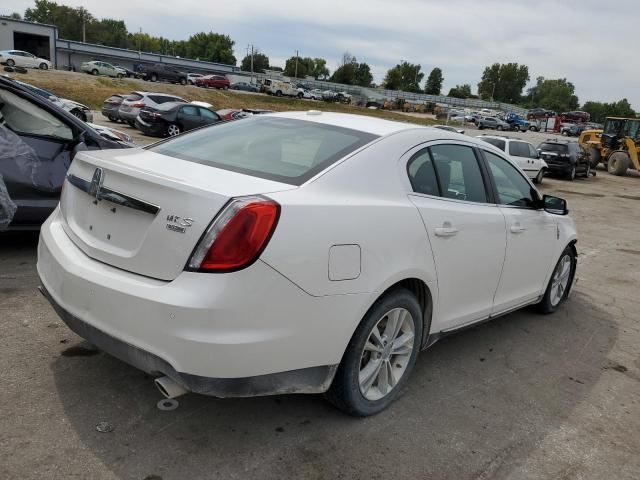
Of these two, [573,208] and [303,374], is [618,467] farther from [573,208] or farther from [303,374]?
[573,208]

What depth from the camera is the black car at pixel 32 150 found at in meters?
5.03

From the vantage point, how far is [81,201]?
2977 millimetres

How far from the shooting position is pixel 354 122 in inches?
138

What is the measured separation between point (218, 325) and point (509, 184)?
9.41ft

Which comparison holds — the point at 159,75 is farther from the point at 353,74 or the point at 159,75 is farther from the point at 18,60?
the point at 353,74

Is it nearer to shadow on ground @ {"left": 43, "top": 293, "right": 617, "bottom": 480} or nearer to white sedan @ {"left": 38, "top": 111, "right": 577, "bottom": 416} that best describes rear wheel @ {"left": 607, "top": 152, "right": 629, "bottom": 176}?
shadow on ground @ {"left": 43, "top": 293, "right": 617, "bottom": 480}

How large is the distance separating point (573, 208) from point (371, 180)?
13.5 metres

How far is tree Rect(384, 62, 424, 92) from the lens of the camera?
131 m

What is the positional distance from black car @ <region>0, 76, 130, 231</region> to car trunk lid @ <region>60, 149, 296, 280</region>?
2408mm

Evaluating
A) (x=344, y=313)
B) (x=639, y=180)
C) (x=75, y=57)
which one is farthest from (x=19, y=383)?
(x=75, y=57)

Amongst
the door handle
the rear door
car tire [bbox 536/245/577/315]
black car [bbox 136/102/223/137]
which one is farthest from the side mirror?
black car [bbox 136/102/223/137]

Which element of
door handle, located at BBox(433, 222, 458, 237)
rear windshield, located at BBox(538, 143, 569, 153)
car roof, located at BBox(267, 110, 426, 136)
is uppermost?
car roof, located at BBox(267, 110, 426, 136)

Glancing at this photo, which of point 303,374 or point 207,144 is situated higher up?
point 207,144

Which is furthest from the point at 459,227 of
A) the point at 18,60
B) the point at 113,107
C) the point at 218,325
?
the point at 18,60
